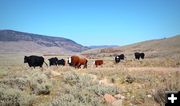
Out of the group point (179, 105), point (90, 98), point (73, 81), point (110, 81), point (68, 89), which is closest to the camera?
point (179, 105)

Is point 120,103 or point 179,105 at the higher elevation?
point 179,105

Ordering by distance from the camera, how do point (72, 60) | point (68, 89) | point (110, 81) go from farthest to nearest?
point (72, 60) → point (110, 81) → point (68, 89)

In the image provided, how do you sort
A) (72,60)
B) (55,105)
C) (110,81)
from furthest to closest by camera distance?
(72,60)
(110,81)
(55,105)

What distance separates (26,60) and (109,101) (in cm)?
Result: 1995

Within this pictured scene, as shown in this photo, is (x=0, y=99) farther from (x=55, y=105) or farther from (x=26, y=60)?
(x=26, y=60)

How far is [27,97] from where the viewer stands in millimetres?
10211

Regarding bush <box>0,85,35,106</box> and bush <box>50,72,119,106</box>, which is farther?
bush <box>0,85,35,106</box>

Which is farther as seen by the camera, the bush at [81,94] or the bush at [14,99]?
the bush at [14,99]

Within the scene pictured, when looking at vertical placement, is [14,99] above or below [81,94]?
below

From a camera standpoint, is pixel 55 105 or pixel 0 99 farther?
pixel 0 99

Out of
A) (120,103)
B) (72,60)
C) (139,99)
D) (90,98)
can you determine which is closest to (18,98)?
(90,98)

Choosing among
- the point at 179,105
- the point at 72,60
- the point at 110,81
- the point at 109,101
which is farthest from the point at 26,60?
the point at 179,105

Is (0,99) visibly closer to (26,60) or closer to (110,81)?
(110,81)

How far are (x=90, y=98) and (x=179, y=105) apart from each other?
4147 millimetres
